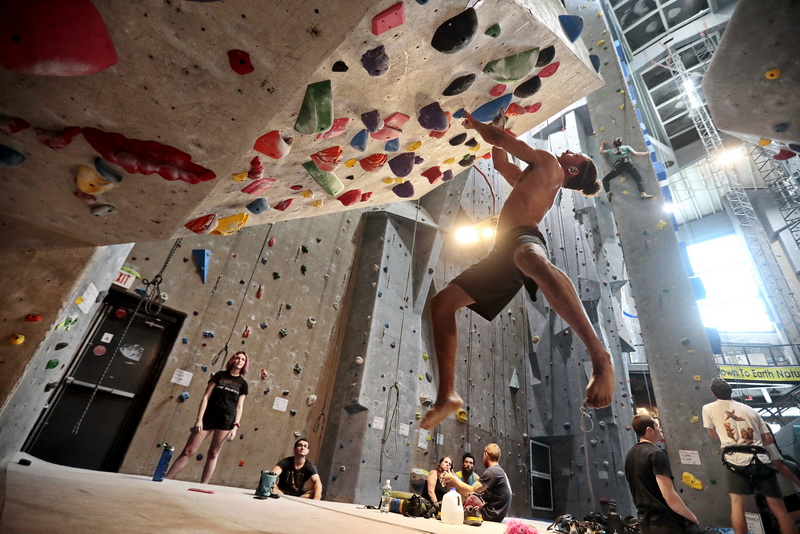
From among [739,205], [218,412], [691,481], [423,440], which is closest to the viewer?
[691,481]

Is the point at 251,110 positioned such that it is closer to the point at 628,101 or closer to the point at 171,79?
the point at 171,79

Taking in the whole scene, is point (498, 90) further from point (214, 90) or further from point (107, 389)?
point (107, 389)

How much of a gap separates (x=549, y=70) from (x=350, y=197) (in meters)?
1.09

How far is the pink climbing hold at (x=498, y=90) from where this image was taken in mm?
1477

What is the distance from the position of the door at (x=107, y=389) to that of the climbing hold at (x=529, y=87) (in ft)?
11.5

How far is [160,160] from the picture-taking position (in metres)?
1.16

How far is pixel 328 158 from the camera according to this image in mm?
1527

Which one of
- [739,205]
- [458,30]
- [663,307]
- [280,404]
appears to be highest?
[739,205]

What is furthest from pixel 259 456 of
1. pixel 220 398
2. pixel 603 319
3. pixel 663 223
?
pixel 603 319

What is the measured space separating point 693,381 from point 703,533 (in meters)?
1.48

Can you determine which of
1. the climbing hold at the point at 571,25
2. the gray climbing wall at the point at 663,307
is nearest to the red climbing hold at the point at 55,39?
the climbing hold at the point at 571,25

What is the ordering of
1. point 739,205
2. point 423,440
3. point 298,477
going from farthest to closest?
1. point 739,205
2. point 423,440
3. point 298,477

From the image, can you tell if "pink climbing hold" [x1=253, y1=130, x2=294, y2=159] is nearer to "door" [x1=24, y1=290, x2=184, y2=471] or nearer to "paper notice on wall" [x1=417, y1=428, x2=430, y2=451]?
"door" [x1=24, y1=290, x2=184, y2=471]

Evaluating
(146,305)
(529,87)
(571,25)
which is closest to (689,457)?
(529,87)
